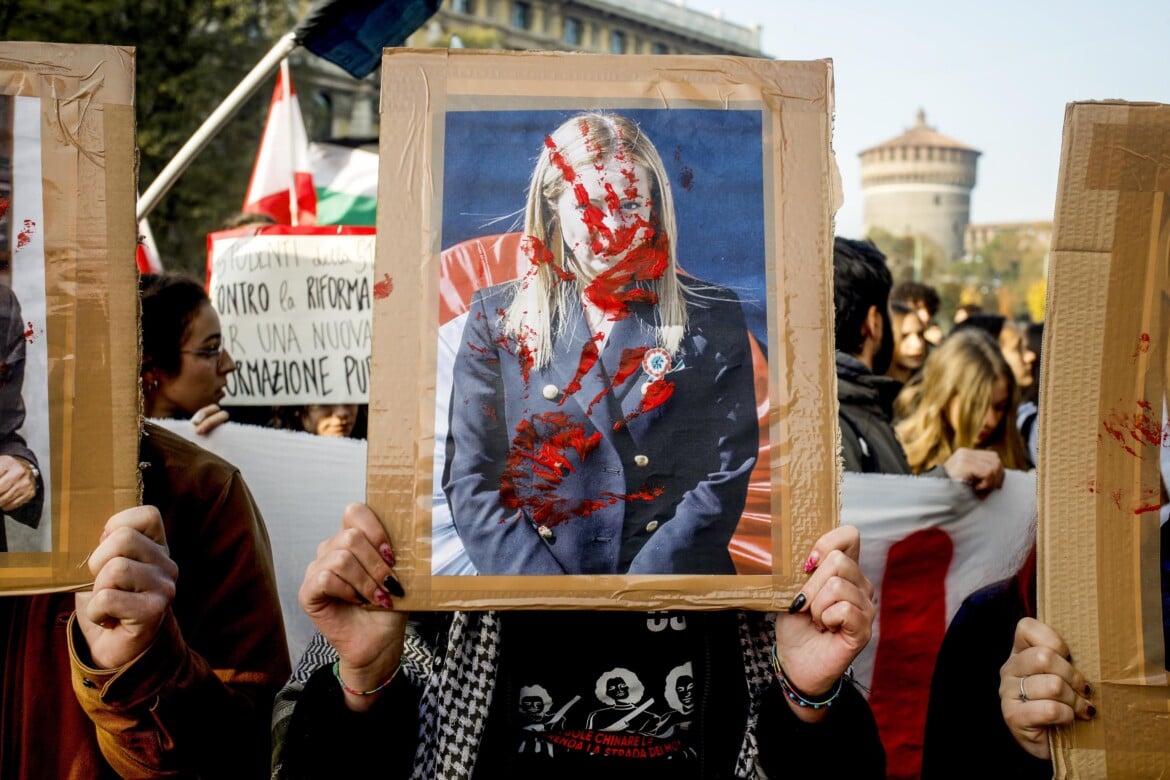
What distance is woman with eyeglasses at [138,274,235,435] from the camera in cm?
302

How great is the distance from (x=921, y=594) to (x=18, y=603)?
249 centimetres

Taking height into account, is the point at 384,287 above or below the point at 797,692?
above

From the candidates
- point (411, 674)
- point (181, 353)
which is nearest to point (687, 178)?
point (411, 674)

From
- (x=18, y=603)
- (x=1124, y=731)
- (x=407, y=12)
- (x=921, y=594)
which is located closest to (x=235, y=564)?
(x=18, y=603)

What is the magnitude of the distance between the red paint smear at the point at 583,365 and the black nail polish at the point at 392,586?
0.37 meters

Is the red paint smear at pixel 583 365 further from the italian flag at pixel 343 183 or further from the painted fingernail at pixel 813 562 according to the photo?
the italian flag at pixel 343 183

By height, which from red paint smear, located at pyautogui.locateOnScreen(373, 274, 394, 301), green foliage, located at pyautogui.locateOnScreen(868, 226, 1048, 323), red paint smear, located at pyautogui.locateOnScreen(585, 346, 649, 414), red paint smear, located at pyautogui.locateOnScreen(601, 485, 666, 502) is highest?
green foliage, located at pyautogui.locateOnScreen(868, 226, 1048, 323)

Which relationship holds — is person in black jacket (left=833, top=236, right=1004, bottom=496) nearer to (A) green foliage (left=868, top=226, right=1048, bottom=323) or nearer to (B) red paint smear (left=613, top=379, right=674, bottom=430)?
(B) red paint smear (left=613, top=379, right=674, bottom=430)

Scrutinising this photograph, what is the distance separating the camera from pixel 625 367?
1.75 meters

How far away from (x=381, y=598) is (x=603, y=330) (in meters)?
0.54

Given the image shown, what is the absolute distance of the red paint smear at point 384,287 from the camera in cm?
172

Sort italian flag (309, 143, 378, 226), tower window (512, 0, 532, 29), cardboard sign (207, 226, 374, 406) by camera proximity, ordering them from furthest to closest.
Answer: tower window (512, 0, 532, 29) → italian flag (309, 143, 378, 226) → cardboard sign (207, 226, 374, 406)

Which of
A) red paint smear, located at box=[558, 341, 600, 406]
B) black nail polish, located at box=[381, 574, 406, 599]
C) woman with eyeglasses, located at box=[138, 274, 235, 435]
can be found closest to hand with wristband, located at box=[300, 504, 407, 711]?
black nail polish, located at box=[381, 574, 406, 599]

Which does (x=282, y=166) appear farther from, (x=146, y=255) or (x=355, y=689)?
(x=355, y=689)
